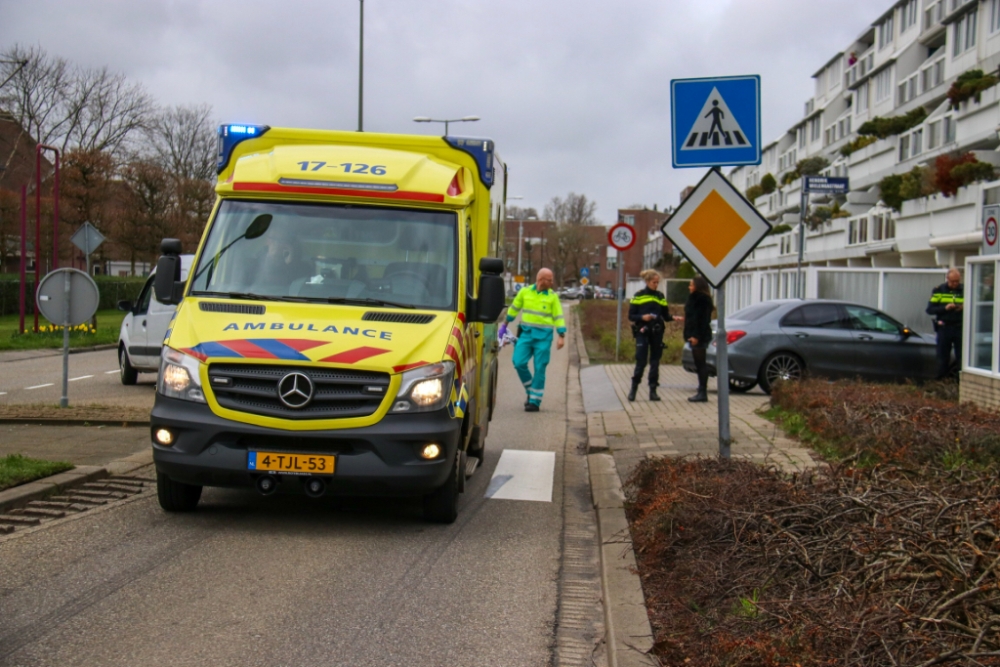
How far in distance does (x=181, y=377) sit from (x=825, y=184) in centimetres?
1333

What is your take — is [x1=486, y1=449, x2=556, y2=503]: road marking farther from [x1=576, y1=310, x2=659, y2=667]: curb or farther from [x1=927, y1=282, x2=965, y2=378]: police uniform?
[x1=927, y1=282, x2=965, y2=378]: police uniform

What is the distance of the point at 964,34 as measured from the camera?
41.4m

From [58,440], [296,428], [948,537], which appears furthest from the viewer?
[58,440]

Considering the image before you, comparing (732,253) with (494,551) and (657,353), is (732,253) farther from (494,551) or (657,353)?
(657,353)

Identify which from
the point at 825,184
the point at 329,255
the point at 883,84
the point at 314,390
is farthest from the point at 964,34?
the point at 314,390

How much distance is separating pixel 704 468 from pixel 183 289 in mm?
3862

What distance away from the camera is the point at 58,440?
389 inches

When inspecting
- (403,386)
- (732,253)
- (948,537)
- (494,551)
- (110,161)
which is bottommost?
(494,551)

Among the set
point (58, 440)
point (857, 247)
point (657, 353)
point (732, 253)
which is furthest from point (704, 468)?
point (857, 247)

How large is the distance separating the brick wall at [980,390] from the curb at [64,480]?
29.6 feet

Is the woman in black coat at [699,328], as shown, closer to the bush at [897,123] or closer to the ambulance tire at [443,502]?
the ambulance tire at [443,502]

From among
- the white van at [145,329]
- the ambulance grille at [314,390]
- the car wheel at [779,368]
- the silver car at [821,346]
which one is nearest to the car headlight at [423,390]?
the ambulance grille at [314,390]

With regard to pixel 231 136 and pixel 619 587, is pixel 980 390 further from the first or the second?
pixel 231 136

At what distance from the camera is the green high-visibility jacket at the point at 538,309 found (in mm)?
13406
